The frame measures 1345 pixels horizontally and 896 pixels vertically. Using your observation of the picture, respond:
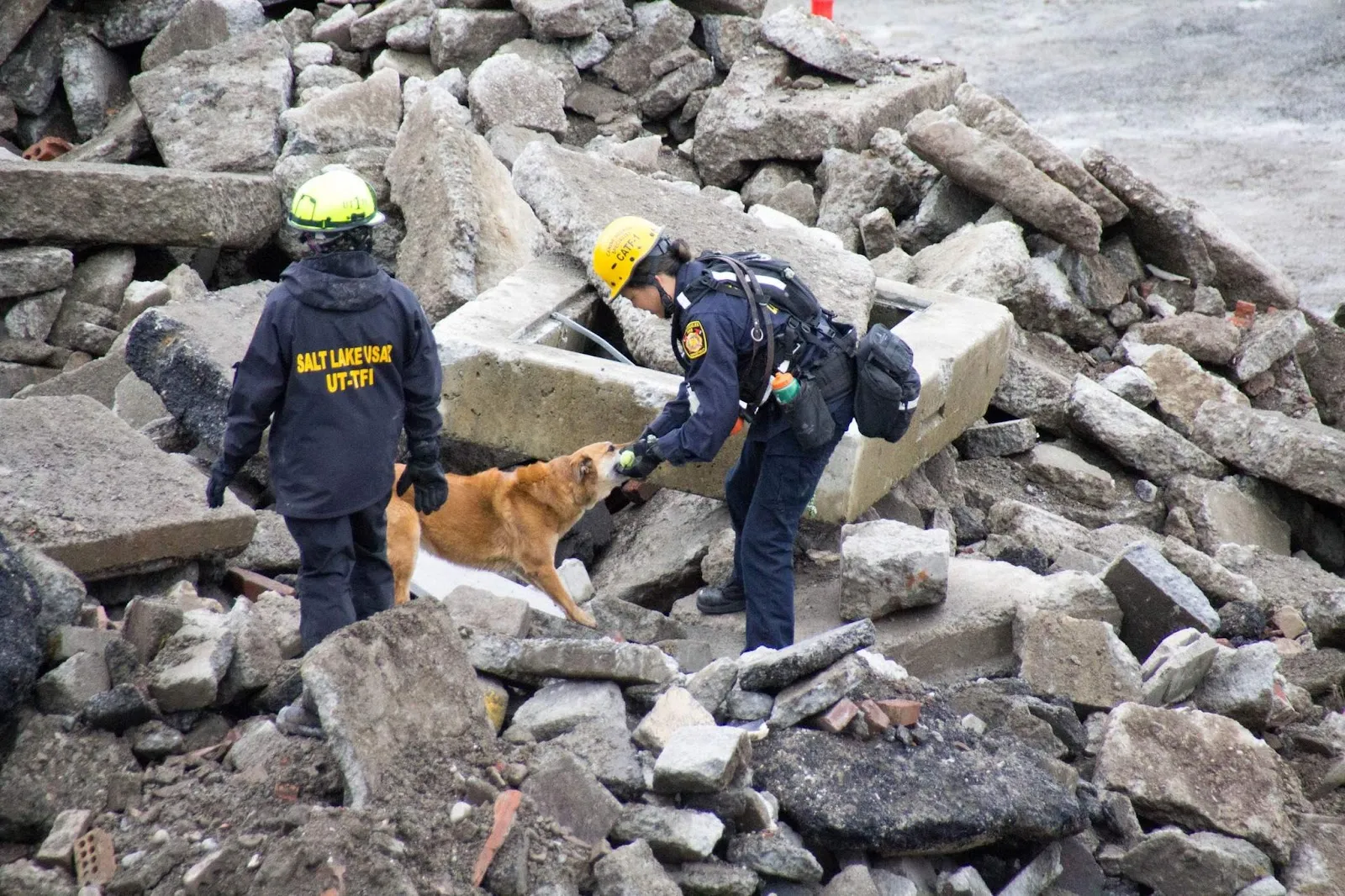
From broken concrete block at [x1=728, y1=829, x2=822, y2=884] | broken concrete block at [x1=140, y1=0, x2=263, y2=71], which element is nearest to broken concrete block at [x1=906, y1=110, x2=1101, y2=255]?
broken concrete block at [x1=728, y1=829, x2=822, y2=884]

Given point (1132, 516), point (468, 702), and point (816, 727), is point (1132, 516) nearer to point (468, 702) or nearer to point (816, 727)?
point (816, 727)

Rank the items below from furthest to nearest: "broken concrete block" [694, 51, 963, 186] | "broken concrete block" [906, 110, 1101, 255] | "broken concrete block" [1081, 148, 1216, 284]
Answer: "broken concrete block" [694, 51, 963, 186]
"broken concrete block" [1081, 148, 1216, 284]
"broken concrete block" [906, 110, 1101, 255]

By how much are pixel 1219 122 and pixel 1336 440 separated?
27.4 ft

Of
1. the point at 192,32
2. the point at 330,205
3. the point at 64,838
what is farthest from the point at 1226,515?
the point at 192,32

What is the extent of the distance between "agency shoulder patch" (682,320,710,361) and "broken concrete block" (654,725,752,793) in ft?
5.20

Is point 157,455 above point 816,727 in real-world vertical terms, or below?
below

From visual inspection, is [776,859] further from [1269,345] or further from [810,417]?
[1269,345]

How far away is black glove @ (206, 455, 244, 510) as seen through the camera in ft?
15.3

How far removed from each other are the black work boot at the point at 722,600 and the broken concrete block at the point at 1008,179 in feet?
14.8

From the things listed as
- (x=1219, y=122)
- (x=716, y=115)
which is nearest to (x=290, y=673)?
(x=716, y=115)

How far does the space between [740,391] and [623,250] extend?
768 mm

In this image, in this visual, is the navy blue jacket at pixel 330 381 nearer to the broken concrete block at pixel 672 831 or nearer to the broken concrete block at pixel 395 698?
the broken concrete block at pixel 395 698

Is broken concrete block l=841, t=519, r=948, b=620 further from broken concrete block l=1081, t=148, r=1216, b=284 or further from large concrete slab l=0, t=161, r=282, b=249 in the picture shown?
large concrete slab l=0, t=161, r=282, b=249

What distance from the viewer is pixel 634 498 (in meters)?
7.70
